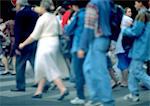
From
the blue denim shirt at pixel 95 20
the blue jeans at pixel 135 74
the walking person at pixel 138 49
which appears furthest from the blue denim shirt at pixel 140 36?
the blue denim shirt at pixel 95 20

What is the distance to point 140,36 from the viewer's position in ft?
33.2

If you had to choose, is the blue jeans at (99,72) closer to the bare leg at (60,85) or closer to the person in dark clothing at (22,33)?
the bare leg at (60,85)

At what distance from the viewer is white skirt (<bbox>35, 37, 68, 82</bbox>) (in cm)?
1023

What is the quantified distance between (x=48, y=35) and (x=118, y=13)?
1.70 m

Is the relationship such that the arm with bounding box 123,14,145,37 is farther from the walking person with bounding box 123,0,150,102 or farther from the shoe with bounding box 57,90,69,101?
the shoe with bounding box 57,90,69,101

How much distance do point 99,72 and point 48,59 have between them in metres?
2.15

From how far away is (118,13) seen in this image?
9.01 metres

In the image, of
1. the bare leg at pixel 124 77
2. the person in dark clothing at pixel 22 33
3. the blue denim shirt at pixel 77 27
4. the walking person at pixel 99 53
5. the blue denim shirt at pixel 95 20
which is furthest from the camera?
the bare leg at pixel 124 77

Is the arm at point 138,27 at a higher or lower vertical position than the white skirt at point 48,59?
higher

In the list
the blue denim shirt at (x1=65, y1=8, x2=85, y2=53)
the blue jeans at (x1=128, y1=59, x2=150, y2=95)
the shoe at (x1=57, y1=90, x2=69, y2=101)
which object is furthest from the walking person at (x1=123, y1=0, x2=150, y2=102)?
the shoe at (x1=57, y1=90, x2=69, y2=101)

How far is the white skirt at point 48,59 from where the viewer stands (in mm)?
10227

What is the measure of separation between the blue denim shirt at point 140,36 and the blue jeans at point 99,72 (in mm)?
1637

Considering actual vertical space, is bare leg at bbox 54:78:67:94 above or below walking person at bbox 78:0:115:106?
below

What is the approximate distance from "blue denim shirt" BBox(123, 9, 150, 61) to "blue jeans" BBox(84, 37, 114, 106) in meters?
1.64
